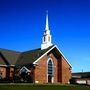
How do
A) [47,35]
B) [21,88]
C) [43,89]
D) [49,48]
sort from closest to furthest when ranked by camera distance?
[21,88] → [43,89] → [49,48] → [47,35]

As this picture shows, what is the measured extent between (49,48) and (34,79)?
7.26 meters

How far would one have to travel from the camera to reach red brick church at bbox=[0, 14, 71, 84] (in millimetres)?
50562

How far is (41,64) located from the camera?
169 ft

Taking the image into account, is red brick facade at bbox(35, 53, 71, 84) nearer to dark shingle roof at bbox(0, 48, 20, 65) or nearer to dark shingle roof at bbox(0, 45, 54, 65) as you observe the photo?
dark shingle roof at bbox(0, 45, 54, 65)

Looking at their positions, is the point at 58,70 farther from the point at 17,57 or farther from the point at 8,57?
the point at 8,57

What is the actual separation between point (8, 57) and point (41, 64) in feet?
26.4

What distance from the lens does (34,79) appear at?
4988cm

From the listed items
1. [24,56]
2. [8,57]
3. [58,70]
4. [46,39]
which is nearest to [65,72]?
[58,70]

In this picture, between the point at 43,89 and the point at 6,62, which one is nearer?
the point at 43,89

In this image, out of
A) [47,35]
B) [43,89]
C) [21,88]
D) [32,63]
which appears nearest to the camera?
[21,88]

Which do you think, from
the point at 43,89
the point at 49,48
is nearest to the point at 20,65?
the point at 49,48

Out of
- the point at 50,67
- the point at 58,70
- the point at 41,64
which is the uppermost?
the point at 41,64

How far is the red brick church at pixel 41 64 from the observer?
166 feet

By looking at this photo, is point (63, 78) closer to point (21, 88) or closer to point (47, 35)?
point (47, 35)
